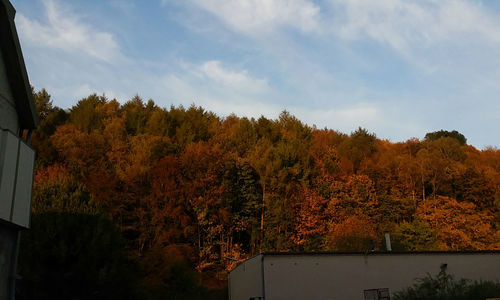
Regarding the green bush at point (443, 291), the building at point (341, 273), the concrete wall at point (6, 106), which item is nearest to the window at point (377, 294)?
the building at point (341, 273)

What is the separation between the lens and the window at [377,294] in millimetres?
22881

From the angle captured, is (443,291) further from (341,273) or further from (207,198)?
(207,198)

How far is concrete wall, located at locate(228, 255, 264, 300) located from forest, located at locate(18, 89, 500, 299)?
708 cm

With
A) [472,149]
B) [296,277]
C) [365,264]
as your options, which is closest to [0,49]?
[296,277]

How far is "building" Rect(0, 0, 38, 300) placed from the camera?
12375 millimetres

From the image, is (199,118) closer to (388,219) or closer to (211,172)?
(211,172)

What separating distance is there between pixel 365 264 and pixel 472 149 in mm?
52255

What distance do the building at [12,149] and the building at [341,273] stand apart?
11.3 meters

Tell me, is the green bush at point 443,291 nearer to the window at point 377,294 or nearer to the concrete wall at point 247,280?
the window at point 377,294

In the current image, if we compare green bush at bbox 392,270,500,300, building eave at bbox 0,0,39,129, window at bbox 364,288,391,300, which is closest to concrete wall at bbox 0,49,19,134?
building eave at bbox 0,0,39,129

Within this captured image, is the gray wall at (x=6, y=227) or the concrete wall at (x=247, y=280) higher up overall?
the gray wall at (x=6, y=227)

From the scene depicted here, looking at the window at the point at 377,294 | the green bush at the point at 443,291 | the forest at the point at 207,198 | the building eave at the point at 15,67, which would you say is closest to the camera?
the building eave at the point at 15,67

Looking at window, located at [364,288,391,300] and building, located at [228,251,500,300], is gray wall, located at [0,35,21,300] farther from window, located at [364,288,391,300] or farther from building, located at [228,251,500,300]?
window, located at [364,288,391,300]

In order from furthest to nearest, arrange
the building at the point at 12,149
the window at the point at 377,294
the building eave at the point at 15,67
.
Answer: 1. the window at the point at 377,294
2. the building eave at the point at 15,67
3. the building at the point at 12,149
